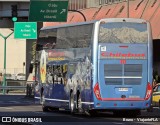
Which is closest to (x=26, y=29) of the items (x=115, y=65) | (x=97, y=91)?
(x=115, y=65)

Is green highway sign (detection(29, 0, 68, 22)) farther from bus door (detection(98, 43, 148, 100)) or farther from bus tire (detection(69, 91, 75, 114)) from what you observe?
bus door (detection(98, 43, 148, 100))

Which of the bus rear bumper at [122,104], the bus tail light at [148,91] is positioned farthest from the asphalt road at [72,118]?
the bus tail light at [148,91]

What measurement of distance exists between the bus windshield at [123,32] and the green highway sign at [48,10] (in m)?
28.2

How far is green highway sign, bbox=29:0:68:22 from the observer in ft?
180

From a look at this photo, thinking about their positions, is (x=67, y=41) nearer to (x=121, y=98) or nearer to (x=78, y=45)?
(x=78, y=45)

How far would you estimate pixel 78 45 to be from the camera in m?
28.2

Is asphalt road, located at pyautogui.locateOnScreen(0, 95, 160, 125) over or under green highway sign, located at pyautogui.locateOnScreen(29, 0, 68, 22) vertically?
under

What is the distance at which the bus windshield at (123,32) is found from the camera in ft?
87.2

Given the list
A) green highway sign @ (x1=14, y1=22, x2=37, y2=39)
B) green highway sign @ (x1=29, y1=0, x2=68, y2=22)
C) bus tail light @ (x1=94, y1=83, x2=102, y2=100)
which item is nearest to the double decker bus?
bus tail light @ (x1=94, y1=83, x2=102, y2=100)

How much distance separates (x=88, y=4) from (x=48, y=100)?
40.3 meters

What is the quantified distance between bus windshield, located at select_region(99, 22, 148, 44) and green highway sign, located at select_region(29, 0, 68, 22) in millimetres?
28153

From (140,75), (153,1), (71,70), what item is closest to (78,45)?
Answer: (71,70)

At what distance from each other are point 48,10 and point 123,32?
28.8 m

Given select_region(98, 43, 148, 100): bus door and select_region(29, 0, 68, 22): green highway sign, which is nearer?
select_region(98, 43, 148, 100): bus door
